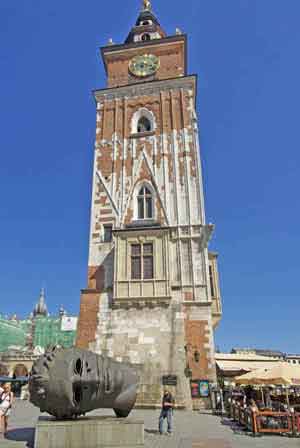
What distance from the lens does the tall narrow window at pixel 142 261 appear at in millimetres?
20266

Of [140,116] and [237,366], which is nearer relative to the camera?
[237,366]

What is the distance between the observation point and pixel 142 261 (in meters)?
20.4

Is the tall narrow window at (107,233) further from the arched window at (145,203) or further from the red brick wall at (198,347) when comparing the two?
the red brick wall at (198,347)

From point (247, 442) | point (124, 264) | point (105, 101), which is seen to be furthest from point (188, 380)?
point (105, 101)

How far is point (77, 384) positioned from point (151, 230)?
13.5 metres

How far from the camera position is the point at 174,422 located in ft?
41.7

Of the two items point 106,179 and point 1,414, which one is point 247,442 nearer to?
point 1,414

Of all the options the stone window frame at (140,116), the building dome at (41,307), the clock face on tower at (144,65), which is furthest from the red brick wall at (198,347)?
the building dome at (41,307)

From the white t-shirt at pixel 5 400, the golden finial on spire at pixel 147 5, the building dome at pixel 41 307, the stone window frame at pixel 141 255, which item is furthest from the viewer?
the building dome at pixel 41 307

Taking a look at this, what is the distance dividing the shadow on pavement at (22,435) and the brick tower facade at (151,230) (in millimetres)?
8231

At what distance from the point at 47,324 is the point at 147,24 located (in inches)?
2104

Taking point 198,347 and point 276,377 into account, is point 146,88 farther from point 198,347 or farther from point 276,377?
point 276,377

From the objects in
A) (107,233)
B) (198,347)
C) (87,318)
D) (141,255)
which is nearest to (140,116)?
(107,233)

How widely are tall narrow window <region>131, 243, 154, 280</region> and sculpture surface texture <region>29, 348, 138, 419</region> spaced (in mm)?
10969
